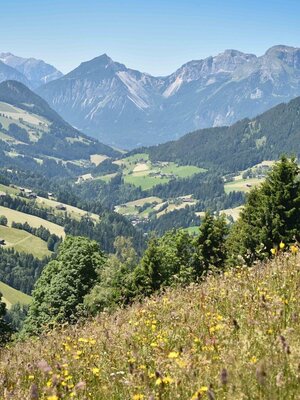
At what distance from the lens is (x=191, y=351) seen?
6508 millimetres

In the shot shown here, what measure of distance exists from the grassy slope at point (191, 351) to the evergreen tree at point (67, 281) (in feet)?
146

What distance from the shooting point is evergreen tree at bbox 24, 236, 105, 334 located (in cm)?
5638

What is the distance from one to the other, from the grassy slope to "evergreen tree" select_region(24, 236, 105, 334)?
4456 centimetres

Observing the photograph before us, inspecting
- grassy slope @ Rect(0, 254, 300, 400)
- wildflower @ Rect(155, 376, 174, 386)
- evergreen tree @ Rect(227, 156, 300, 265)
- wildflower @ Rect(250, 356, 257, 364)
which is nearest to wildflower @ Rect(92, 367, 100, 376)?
grassy slope @ Rect(0, 254, 300, 400)

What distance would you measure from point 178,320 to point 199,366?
2.95 metres

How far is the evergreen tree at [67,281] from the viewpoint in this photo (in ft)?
185

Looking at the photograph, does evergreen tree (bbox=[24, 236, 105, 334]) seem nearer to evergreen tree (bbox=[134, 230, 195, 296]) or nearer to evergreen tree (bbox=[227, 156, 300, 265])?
evergreen tree (bbox=[134, 230, 195, 296])

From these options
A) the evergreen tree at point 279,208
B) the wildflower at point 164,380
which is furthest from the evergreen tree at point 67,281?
the wildflower at point 164,380

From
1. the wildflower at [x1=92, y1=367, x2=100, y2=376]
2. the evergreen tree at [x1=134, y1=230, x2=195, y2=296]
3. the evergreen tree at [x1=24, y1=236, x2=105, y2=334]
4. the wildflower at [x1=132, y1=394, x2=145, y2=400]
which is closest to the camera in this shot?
the wildflower at [x1=132, y1=394, x2=145, y2=400]

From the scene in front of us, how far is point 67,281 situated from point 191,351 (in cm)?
5387

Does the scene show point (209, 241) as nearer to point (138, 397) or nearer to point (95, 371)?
point (95, 371)

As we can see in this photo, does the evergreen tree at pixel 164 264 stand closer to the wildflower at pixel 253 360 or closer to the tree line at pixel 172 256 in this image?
the tree line at pixel 172 256

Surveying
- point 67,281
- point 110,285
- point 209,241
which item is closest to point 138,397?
point 209,241

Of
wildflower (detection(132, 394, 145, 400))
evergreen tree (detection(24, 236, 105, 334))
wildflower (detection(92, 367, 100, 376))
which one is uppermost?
wildflower (detection(132, 394, 145, 400))
